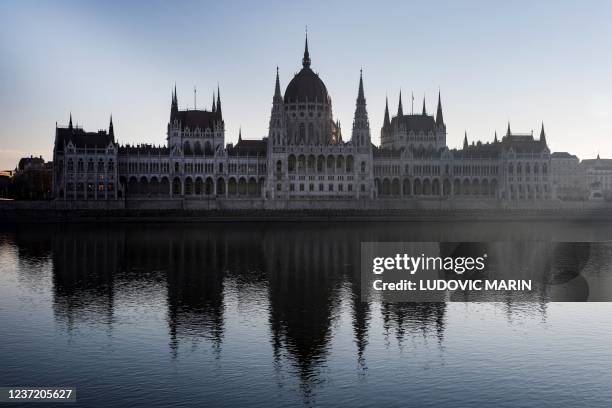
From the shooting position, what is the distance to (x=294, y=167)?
161m

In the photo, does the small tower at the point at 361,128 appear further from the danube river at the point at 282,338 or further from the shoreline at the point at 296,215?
the danube river at the point at 282,338

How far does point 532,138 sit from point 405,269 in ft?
421

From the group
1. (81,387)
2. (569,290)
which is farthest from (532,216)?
(81,387)

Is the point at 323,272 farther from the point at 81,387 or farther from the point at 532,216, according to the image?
the point at 532,216

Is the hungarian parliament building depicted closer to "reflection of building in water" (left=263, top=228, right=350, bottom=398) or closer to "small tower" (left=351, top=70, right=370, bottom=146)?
"small tower" (left=351, top=70, right=370, bottom=146)

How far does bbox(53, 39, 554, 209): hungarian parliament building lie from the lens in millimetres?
151250

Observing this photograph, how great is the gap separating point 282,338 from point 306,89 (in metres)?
144

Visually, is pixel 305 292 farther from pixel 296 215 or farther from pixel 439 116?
pixel 439 116

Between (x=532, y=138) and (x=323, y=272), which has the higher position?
(x=532, y=138)

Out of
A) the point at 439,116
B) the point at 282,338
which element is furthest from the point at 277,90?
the point at 282,338

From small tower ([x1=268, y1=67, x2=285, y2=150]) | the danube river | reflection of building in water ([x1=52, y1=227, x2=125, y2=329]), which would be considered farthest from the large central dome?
the danube river

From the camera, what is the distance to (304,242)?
85.1 m

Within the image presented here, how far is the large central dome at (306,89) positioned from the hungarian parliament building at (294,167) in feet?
0.90

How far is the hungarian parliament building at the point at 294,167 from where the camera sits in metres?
151
